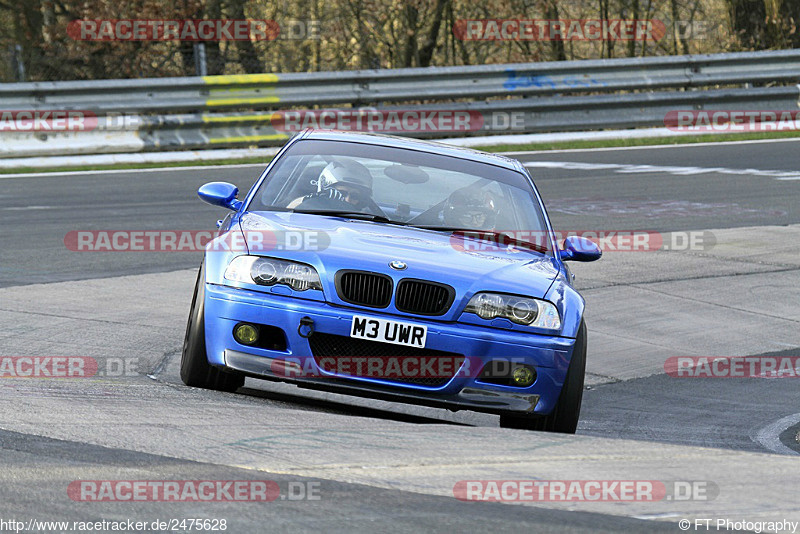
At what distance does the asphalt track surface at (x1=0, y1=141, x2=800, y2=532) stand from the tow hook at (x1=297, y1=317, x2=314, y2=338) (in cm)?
37

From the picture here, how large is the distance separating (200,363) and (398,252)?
1.09 metres

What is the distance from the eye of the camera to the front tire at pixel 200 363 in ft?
19.9

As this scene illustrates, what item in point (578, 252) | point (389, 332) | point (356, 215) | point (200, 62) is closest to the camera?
point (389, 332)

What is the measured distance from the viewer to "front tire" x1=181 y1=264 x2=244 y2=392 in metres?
6.06

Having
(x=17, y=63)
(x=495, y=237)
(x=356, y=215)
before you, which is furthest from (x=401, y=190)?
(x=17, y=63)

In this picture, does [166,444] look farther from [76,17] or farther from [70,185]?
[76,17]

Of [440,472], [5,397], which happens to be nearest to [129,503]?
[440,472]

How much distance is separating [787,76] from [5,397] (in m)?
18.5

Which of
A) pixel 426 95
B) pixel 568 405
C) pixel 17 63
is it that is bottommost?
pixel 568 405

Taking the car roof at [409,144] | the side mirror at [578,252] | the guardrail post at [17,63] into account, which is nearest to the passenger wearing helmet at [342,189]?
the car roof at [409,144]

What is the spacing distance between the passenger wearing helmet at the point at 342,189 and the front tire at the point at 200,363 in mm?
880

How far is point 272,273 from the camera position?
5.95 m

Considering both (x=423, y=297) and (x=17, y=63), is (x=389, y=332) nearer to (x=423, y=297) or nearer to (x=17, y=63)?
(x=423, y=297)

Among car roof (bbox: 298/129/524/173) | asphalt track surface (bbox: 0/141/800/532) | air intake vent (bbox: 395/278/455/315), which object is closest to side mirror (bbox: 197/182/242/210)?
car roof (bbox: 298/129/524/173)
